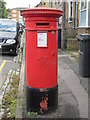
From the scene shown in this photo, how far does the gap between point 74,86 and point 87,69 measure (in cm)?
91

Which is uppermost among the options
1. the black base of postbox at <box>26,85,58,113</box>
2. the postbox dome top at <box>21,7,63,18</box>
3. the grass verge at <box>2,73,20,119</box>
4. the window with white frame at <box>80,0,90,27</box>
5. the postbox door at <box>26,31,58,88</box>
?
the window with white frame at <box>80,0,90,27</box>

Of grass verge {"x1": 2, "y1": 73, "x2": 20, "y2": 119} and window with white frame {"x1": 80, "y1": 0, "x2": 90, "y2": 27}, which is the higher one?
window with white frame {"x1": 80, "y1": 0, "x2": 90, "y2": 27}

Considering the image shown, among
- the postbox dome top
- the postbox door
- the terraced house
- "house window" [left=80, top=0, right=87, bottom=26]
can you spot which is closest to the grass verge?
the postbox door

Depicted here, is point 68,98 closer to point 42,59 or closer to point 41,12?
point 42,59

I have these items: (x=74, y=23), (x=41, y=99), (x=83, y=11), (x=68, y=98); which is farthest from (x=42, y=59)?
(x=74, y=23)

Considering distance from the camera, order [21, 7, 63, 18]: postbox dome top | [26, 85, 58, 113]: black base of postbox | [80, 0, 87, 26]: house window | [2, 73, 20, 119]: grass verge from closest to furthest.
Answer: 1. [21, 7, 63, 18]: postbox dome top
2. [26, 85, 58, 113]: black base of postbox
3. [2, 73, 20, 119]: grass verge
4. [80, 0, 87, 26]: house window

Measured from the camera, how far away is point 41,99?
4020mm

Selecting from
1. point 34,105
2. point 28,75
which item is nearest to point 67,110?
point 34,105

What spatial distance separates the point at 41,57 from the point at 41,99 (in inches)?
29.8

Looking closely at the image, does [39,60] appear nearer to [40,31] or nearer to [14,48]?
[40,31]

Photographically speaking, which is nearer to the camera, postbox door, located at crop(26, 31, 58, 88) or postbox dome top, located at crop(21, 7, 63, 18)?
postbox dome top, located at crop(21, 7, 63, 18)

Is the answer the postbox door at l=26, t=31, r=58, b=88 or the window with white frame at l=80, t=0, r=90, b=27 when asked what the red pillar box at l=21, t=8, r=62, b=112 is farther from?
the window with white frame at l=80, t=0, r=90, b=27

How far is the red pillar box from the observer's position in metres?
3.82

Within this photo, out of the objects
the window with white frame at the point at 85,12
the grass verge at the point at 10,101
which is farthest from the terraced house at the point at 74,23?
the grass verge at the point at 10,101
